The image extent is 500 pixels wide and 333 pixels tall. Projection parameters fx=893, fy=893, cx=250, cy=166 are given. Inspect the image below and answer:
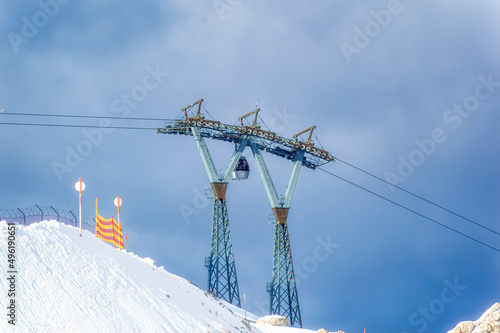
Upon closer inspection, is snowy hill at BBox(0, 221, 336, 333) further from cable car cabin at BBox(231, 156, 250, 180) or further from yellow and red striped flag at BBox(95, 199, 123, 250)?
cable car cabin at BBox(231, 156, 250, 180)

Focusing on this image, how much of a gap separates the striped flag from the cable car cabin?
87.7 ft

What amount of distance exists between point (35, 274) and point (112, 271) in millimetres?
4220

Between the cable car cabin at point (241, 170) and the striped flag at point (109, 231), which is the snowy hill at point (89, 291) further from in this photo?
the cable car cabin at point (241, 170)

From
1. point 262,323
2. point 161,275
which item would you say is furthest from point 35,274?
point 262,323

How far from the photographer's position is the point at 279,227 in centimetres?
7112

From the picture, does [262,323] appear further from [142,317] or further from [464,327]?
[142,317]

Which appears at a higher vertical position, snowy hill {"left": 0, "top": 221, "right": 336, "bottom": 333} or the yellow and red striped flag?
the yellow and red striped flag

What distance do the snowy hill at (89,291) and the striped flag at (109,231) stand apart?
50.0 inches

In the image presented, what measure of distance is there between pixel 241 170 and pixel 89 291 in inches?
1430

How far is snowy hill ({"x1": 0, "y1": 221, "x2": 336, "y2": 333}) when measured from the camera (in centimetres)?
3244

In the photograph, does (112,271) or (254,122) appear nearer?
(112,271)

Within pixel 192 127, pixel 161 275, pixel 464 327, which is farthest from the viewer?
pixel 192 127

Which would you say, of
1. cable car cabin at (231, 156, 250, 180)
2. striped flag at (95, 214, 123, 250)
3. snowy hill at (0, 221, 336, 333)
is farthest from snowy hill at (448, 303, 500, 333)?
cable car cabin at (231, 156, 250, 180)

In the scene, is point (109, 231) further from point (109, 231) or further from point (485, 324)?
point (485, 324)
